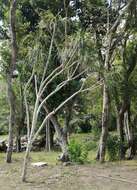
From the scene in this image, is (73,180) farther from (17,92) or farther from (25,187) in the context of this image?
(17,92)

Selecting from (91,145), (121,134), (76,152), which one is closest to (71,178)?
(76,152)

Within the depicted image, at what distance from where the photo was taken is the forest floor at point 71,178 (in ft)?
33.8

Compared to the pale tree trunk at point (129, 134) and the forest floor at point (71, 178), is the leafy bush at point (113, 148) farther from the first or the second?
the forest floor at point (71, 178)

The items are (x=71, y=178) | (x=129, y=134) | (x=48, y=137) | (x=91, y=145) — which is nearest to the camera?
(x=71, y=178)

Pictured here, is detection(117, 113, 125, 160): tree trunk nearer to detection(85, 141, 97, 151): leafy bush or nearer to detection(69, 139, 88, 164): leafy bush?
detection(85, 141, 97, 151): leafy bush

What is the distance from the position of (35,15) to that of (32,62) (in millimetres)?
5967

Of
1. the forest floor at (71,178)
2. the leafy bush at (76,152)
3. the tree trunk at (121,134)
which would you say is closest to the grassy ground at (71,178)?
the forest floor at (71,178)

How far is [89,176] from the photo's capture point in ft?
38.0

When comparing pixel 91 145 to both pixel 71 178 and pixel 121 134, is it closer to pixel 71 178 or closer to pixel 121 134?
pixel 121 134

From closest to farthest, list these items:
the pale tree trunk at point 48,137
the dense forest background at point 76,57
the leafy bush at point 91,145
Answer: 1. the dense forest background at point 76,57
2. the leafy bush at point 91,145
3. the pale tree trunk at point 48,137

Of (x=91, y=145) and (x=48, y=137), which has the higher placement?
(x=48, y=137)

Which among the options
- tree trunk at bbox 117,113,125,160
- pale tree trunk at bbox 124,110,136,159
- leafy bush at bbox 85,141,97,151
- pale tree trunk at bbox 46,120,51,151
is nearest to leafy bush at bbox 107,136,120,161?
tree trunk at bbox 117,113,125,160

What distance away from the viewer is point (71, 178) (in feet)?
37.1

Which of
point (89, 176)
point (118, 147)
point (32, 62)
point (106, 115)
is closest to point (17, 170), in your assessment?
point (89, 176)
